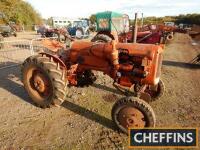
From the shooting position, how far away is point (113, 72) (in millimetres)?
5543

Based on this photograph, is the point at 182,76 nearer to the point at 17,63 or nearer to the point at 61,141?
the point at 61,141

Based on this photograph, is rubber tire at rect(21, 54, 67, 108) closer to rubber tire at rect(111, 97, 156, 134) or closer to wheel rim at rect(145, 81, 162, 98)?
rubber tire at rect(111, 97, 156, 134)

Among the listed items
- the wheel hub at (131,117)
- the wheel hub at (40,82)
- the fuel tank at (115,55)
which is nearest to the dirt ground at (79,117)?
the wheel hub at (131,117)

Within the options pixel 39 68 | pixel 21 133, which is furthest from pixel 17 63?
pixel 21 133

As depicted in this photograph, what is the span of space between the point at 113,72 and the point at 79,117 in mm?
1347

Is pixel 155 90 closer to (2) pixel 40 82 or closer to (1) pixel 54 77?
(1) pixel 54 77

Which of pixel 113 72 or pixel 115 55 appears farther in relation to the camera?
pixel 113 72

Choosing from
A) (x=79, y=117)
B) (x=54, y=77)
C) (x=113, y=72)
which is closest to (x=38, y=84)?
(x=54, y=77)

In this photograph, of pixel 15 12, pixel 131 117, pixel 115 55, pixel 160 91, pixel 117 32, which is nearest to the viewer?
pixel 131 117

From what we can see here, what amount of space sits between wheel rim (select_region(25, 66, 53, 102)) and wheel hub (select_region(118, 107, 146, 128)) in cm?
195

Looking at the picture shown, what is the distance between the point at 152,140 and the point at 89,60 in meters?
2.43

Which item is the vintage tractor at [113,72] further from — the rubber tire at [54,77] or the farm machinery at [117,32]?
the farm machinery at [117,32]

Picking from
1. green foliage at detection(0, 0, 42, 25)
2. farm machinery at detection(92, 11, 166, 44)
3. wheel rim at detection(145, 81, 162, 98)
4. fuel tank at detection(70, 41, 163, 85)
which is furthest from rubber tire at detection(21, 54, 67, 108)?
green foliage at detection(0, 0, 42, 25)

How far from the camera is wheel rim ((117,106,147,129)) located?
15.3ft
